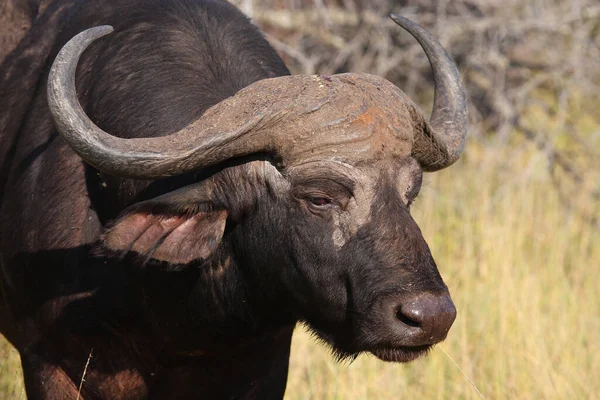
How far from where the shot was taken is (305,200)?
3.86 metres

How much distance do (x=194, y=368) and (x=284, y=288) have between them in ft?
2.60

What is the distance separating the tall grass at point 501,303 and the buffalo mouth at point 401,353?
4.63 ft

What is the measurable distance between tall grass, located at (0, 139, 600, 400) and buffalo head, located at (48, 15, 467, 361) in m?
1.24

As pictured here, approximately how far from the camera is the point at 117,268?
14.1ft

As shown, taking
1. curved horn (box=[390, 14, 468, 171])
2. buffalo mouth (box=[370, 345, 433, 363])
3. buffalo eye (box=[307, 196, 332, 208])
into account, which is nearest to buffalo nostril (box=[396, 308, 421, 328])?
buffalo mouth (box=[370, 345, 433, 363])

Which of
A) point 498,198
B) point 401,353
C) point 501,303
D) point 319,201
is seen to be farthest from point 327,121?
point 498,198

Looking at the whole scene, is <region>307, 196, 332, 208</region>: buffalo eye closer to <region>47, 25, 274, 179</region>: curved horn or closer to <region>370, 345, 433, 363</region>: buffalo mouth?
<region>47, 25, 274, 179</region>: curved horn

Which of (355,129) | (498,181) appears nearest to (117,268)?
(355,129)

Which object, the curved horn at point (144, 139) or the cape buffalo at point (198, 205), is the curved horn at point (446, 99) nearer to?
the cape buffalo at point (198, 205)

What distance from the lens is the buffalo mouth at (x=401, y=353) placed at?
12.3 ft

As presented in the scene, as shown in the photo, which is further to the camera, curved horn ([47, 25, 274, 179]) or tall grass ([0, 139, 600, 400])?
tall grass ([0, 139, 600, 400])

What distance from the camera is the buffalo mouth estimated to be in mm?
3752

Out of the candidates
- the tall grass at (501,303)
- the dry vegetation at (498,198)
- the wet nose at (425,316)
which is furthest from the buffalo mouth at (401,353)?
the dry vegetation at (498,198)

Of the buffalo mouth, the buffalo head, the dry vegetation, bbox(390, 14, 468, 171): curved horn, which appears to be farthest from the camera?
the dry vegetation
